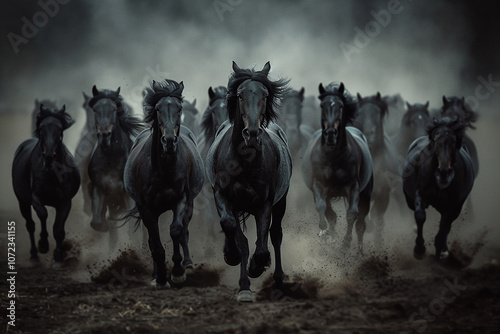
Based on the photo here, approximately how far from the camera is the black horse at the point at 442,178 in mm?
8906

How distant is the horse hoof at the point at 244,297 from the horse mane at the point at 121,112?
4.25m

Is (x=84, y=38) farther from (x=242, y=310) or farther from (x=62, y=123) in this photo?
(x=242, y=310)

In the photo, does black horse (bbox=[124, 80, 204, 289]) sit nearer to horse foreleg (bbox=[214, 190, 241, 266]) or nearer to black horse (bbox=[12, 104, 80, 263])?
horse foreleg (bbox=[214, 190, 241, 266])

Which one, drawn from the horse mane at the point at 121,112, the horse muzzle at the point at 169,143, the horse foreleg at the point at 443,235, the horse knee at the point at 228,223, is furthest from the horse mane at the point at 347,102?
the horse knee at the point at 228,223

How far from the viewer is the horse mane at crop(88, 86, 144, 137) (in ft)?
31.9

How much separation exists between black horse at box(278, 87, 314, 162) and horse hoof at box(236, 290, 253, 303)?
25.0ft

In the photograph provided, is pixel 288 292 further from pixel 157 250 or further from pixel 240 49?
pixel 240 49

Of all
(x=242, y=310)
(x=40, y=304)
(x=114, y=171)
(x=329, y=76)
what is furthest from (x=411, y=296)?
(x=329, y=76)

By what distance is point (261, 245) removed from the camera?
6.45m

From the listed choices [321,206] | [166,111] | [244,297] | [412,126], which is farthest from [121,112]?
[412,126]

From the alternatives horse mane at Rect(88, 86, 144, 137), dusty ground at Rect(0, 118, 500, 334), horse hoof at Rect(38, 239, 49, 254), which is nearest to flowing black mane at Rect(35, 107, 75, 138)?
horse mane at Rect(88, 86, 144, 137)

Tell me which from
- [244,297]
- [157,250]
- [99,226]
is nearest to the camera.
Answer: [244,297]

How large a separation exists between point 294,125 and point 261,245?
8304mm

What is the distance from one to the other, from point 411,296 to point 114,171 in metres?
4.98
